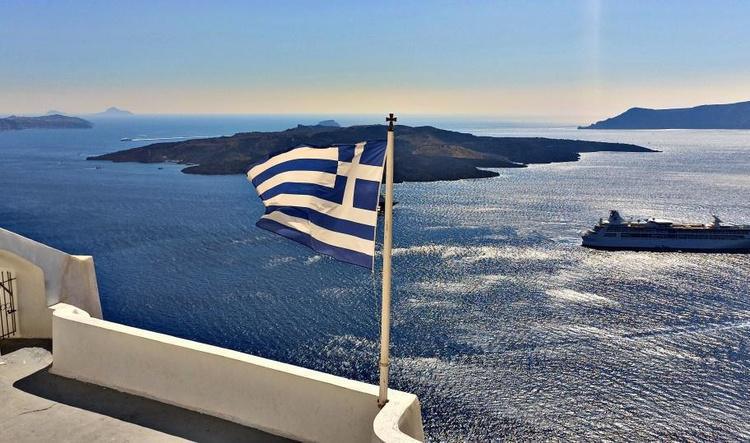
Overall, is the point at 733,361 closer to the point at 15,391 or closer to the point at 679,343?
the point at 679,343

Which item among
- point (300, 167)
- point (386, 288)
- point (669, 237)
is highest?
point (300, 167)

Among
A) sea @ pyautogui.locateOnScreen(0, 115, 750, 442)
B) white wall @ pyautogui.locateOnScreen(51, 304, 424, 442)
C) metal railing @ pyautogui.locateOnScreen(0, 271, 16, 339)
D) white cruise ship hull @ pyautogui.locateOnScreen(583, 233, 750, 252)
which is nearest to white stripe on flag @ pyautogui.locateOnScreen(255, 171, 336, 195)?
white wall @ pyautogui.locateOnScreen(51, 304, 424, 442)

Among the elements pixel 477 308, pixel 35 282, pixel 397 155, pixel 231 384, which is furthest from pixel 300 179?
pixel 397 155

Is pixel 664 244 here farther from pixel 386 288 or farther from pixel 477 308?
pixel 386 288

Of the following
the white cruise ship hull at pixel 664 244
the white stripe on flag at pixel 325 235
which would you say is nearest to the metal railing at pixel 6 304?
the white stripe on flag at pixel 325 235

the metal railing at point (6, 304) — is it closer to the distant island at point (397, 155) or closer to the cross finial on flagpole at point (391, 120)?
the cross finial on flagpole at point (391, 120)

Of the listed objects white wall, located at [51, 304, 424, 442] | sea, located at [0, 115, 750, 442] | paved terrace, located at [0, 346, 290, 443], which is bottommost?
sea, located at [0, 115, 750, 442]

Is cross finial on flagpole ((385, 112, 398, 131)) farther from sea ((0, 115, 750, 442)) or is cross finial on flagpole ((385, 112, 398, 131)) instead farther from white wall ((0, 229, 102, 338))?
sea ((0, 115, 750, 442))
